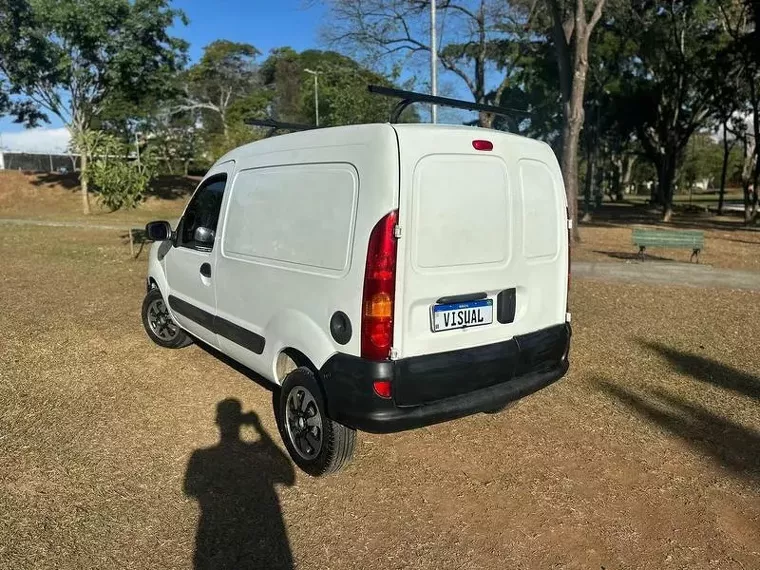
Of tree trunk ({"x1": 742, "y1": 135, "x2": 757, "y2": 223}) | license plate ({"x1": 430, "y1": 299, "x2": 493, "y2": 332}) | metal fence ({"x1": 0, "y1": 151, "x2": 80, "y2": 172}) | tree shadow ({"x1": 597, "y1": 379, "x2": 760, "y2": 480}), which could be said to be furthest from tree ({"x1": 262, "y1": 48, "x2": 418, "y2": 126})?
metal fence ({"x1": 0, "y1": 151, "x2": 80, "y2": 172})

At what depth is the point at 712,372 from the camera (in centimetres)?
522

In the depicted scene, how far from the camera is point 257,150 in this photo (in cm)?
396

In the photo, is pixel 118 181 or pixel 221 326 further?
pixel 118 181

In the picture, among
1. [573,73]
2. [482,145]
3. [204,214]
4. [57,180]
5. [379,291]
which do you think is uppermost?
[573,73]

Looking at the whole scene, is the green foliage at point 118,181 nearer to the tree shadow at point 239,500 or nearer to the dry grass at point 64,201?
the dry grass at point 64,201

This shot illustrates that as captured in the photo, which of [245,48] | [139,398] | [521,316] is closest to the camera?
[521,316]

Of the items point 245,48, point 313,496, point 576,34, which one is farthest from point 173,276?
point 245,48

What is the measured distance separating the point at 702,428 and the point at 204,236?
3.92 m

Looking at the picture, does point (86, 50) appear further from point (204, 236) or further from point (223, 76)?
point (223, 76)

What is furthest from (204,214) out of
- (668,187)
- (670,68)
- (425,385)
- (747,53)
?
(670,68)

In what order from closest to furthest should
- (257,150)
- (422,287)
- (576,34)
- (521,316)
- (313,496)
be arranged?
(422,287) < (313,496) < (521,316) < (257,150) < (576,34)

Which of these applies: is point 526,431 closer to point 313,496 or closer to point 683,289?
point 313,496

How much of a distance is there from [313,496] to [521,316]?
5.29ft

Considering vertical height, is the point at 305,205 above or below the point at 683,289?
above
